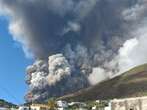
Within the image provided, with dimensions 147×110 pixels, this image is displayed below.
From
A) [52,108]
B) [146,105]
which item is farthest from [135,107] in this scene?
[52,108]

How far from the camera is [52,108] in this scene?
156875 mm

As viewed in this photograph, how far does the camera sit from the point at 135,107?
84.0 meters

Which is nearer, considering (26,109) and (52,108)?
(52,108)

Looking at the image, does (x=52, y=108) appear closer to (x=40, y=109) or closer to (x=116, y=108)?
(x=40, y=109)

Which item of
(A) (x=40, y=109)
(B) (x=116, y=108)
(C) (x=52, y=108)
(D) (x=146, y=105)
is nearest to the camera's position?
(D) (x=146, y=105)

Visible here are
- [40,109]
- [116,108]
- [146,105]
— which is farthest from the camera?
[40,109]

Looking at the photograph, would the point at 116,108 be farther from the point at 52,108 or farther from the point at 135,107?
the point at 52,108

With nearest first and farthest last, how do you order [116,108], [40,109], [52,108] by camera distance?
[116,108] → [52,108] → [40,109]

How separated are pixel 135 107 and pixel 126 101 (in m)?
2.75

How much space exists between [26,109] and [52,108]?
30.9 metres

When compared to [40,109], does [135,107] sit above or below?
below

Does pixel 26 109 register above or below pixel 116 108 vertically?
above

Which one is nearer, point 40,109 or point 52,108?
point 52,108

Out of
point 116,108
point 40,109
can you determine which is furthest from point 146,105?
point 40,109
